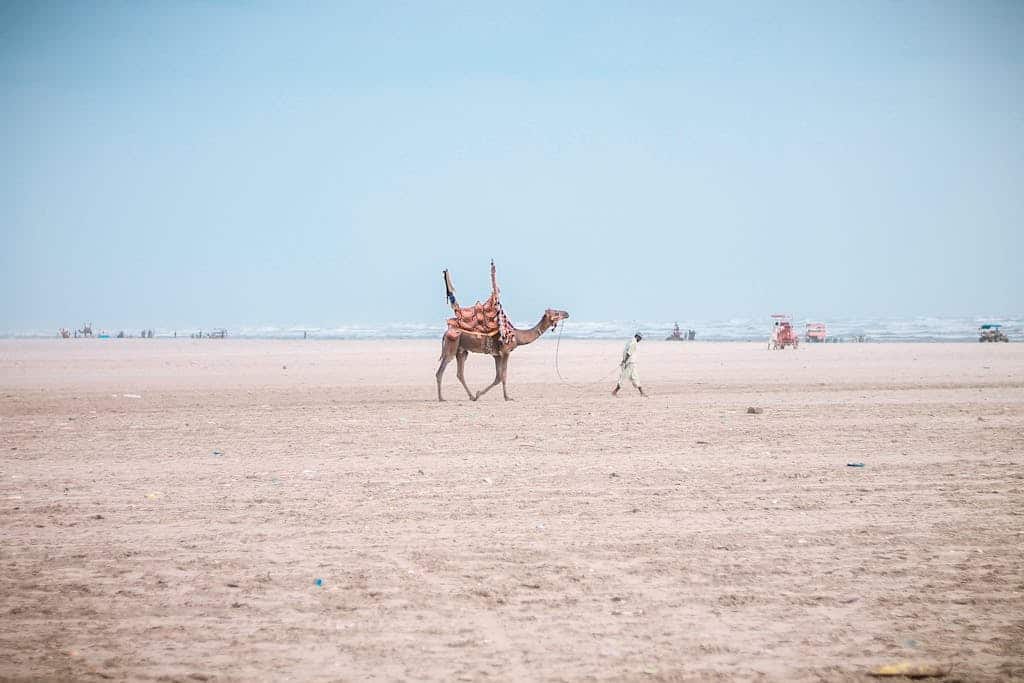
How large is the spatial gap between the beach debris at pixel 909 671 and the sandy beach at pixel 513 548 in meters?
0.07

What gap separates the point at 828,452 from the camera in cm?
1238

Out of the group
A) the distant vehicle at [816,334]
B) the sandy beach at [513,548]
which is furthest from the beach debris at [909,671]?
the distant vehicle at [816,334]

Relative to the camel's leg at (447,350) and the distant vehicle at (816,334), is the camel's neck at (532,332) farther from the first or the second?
the distant vehicle at (816,334)

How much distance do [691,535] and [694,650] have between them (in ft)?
8.07

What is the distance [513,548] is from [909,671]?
3.19 m

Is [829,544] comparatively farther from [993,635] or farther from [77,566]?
[77,566]

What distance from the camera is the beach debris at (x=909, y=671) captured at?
518cm

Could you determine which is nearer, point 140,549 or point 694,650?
point 694,650

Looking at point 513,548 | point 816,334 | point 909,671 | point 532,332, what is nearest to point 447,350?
point 532,332

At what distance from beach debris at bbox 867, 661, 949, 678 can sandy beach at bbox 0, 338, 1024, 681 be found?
0.24 ft

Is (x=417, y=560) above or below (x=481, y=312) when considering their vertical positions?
below

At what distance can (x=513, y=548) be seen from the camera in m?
7.56

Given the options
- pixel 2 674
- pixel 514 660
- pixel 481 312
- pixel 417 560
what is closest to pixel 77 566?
pixel 2 674

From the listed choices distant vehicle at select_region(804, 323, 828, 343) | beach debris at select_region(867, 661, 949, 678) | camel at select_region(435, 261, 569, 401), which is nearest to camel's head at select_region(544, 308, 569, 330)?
camel at select_region(435, 261, 569, 401)
